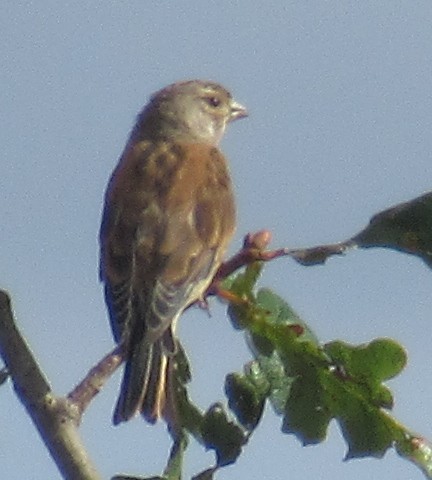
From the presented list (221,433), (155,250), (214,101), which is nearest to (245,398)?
(221,433)

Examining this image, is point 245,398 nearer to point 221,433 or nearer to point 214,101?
point 221,433

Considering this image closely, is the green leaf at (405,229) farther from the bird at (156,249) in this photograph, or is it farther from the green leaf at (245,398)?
the bird at (156,249)

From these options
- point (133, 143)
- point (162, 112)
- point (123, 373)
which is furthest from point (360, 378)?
point (162, 112)

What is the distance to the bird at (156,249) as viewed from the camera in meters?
4.74

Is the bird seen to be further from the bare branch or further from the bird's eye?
the bird's eye

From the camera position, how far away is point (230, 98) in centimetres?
870

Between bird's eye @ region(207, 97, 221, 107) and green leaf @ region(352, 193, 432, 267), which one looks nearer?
green leaf @ region(352, 193, 432, 267)

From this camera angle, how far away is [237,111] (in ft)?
28.5

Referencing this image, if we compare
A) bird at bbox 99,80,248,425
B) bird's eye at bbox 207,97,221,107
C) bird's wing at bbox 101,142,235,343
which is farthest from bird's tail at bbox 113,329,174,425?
bird's eye at bbox 207,97,221,107

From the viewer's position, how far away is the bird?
187 inches

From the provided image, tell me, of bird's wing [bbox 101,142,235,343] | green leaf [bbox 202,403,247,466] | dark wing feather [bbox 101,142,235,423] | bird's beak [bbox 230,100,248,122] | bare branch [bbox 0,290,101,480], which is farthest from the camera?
bird's beak [bbox 230,100,248,122]

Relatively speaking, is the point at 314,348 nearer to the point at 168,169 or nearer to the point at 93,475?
the point at 93,475

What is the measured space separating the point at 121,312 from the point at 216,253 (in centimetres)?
68

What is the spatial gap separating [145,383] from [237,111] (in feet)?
14.3
